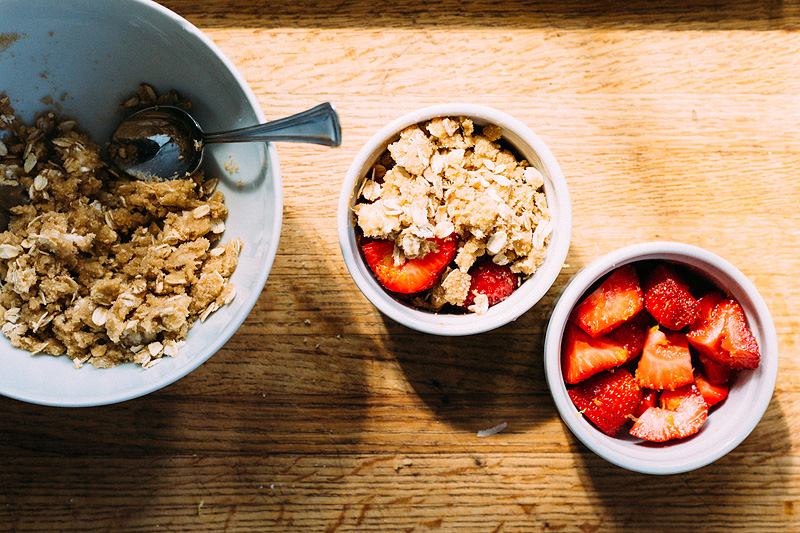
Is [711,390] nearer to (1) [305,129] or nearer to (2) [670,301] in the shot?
(2) [670,301]

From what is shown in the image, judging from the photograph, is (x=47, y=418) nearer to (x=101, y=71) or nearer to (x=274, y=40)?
(x=101, y=71)

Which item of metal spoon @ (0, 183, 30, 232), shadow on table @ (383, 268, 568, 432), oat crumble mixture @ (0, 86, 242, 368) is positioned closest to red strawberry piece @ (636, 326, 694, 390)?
shadow on table @ (383, 268, 568, 432)

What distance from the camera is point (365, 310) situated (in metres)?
1.09

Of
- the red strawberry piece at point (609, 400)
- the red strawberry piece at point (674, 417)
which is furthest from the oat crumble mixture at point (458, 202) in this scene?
the red strawberry piece at point (674, 417)

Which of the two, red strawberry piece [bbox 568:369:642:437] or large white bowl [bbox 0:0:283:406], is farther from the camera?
red strawberry piece [bbox 568:369:642:437]

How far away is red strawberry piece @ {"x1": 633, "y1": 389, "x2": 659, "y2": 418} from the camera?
3.29 feet

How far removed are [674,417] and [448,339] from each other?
0.42 metres

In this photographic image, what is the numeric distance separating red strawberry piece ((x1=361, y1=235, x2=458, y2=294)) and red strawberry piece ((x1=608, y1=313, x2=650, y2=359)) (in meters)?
0.35

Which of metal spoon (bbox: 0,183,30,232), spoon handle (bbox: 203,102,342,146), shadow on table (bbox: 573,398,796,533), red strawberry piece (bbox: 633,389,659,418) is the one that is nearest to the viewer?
spoon handle (bbox: 203,102,342,146)

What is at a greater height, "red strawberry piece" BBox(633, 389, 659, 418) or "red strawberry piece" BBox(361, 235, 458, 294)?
"red strawberry piece" BBox(361, 235, 458, 294)

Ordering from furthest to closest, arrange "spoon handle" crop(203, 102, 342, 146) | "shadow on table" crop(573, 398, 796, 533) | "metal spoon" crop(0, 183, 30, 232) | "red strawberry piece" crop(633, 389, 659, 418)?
1. "shadow on table" crop(573, 398, 796, 533)
2. "red strawberry piece" crop(633, 389, 659, 418)
3. "metal spoon" crop(0, 183, 30, 232)
4. "spoon handle" crop(203, 102, 342, 146)

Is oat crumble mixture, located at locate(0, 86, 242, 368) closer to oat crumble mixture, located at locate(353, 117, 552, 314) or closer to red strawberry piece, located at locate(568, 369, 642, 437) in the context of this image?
oat crumble mixture, located at locate(353, 117, 552, 314)

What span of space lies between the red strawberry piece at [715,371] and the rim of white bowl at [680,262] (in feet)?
0.20

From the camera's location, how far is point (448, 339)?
1092mm
